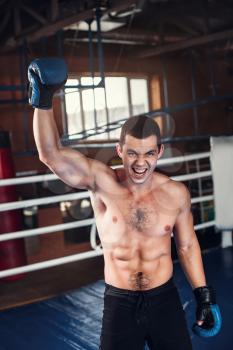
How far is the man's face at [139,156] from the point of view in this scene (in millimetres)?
1505

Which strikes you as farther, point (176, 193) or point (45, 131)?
point (176, 193)

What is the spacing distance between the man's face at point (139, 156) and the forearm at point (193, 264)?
15.5 inches

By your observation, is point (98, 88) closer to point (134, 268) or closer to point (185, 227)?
point (185, 227)

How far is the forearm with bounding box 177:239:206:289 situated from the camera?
5.60ft

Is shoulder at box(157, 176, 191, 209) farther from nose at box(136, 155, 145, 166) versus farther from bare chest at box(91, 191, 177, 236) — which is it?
nose at box(136, 155, 145, 166)

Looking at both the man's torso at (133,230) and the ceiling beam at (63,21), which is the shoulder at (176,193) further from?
the ceiling beam at (63,21)

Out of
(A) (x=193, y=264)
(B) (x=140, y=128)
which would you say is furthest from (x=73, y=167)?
(A) (x=193, y=264)

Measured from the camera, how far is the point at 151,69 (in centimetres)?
873

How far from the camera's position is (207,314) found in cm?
164

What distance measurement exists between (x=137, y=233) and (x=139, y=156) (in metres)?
0.30

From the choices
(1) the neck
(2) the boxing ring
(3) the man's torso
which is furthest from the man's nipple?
(2) the boxing ring

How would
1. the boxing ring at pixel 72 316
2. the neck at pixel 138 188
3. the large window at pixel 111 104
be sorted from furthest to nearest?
the large window at pixel 111 104, the boxing ring at pixel 72 316, the neck at pixel 138 188

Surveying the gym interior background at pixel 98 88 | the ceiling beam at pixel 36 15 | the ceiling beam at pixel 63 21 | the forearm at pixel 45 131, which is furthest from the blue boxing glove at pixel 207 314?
the ceiling beam at pixel 36 15

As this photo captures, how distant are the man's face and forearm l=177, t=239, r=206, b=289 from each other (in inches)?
15.5
